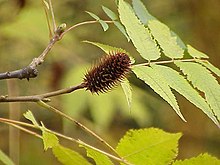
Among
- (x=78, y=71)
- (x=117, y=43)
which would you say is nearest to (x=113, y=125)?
(x=117, y=43)

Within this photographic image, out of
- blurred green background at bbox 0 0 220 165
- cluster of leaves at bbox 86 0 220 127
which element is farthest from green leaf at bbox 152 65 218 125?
blurred green background at bbox 0 0 220 165

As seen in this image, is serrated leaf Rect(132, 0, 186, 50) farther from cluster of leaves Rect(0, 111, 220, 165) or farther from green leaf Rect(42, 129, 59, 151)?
green leaf Rect(42, 129, 59, 151)

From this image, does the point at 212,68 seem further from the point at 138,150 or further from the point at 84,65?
the point at 84,65

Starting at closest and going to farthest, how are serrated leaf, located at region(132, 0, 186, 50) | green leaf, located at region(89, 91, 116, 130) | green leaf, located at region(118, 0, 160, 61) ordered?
green leaf, located at region(118, 0, 160, 61), serrated leaf, located at region(132, 0, 186, 50), green leaf, located at region(89, 91, 116, 130)

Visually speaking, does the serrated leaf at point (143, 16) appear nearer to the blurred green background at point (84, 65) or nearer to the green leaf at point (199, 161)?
the green leaf at point (199, 161)

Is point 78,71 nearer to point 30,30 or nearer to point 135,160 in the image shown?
point 30,30

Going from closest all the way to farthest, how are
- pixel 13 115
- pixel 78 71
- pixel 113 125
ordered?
pixel 13 115
pixel 78 71
pixel 113 125
